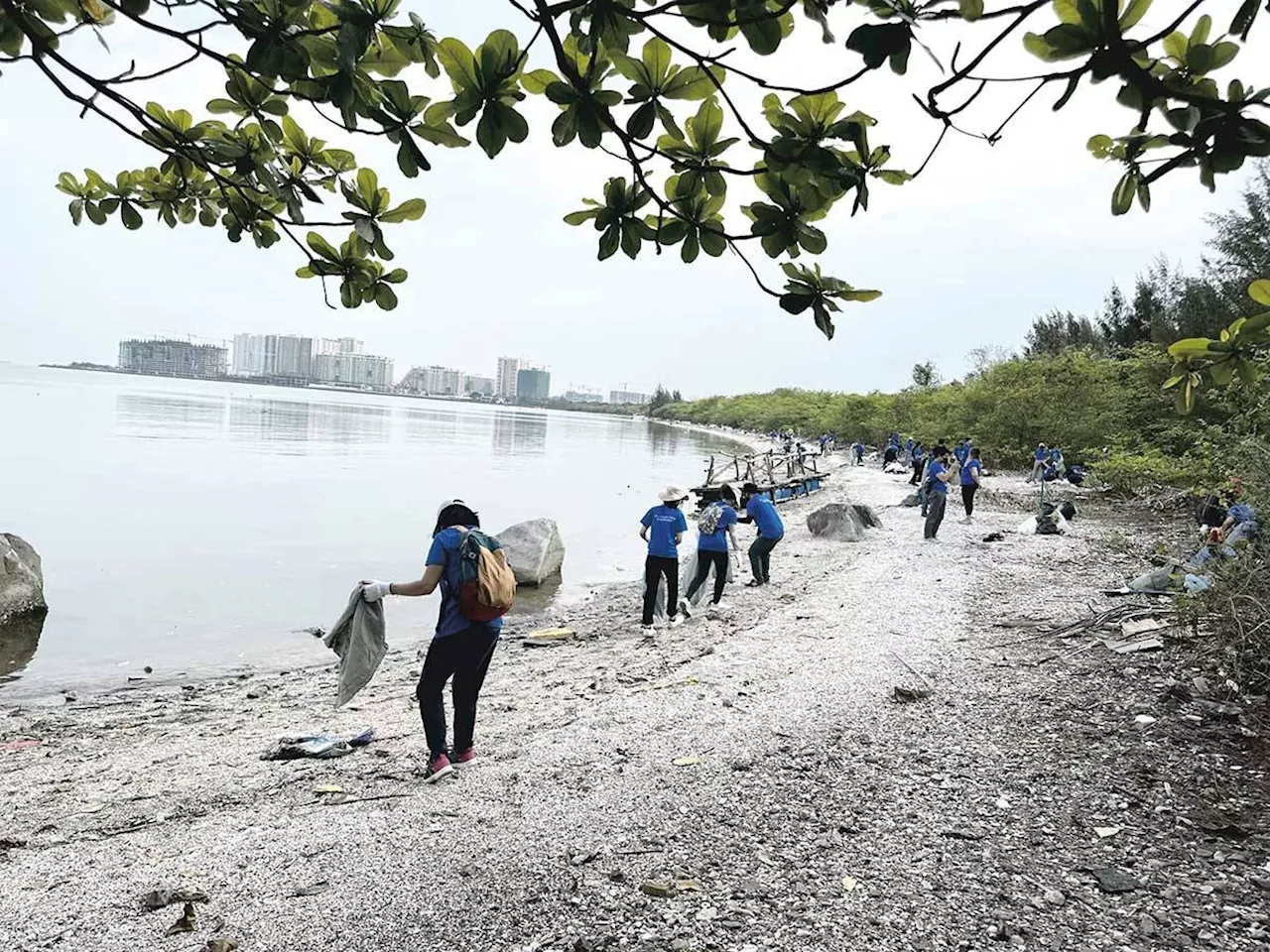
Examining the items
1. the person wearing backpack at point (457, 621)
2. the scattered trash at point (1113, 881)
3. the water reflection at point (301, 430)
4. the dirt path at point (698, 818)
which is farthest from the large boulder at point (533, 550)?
the water reflection at point (301, 430)

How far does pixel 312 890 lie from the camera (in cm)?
347

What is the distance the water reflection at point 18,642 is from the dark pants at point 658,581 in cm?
723

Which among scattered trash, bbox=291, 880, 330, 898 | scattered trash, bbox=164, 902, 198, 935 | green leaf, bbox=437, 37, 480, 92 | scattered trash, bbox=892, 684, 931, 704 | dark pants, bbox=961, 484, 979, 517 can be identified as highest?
green leaf, bbox=437, 37, 480, 92

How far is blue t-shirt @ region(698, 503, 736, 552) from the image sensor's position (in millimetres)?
9688

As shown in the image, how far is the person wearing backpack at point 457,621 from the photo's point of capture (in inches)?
185

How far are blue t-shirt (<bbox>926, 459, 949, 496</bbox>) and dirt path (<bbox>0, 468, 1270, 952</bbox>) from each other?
25.4ft

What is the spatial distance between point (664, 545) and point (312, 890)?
6.10m

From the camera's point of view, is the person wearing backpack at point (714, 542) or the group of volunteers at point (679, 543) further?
the person wearing backpack at point (714, 542)

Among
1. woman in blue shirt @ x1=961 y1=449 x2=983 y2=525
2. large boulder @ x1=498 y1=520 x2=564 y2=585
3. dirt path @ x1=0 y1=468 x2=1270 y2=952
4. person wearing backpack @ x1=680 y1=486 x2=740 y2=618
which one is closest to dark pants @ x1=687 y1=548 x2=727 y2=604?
person wearing backpack @ x1=680 y1=486 x2=740 y2=618

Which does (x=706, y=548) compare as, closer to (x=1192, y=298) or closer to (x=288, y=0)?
(x=288, y=0)

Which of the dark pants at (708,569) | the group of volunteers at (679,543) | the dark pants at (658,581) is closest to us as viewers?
the group of volunteers at (679,543)

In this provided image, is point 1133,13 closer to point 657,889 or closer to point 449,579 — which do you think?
point 657,889

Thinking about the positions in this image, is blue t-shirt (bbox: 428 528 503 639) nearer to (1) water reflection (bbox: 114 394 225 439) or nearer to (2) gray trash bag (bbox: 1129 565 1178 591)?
(2) gray trash bag (bbox: 1129 565 1178 591)

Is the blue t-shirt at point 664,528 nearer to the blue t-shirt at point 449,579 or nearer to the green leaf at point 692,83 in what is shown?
the blue t-shirt at point 449,579
